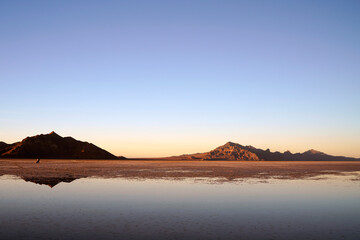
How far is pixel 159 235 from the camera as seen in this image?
1124 cm

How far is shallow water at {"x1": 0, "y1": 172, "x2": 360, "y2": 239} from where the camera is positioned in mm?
11586

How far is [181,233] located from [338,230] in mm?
6513

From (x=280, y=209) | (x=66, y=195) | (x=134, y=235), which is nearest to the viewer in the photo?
(x=134, y=235)

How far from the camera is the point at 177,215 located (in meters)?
15.0

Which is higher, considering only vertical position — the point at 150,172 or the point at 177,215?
the point at 150,172

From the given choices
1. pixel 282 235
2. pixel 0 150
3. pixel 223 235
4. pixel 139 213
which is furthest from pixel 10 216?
pixel 0 150

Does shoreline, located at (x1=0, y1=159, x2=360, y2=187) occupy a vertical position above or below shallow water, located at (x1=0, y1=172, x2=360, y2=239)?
above

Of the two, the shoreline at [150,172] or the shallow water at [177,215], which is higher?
the shoreline at [150,172]

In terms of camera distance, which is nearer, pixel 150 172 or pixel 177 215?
pixel 177 215

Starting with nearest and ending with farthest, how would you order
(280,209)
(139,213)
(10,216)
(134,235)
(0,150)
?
(134,235)
(10,216)
(139,213)
(280,209)
(0,150)

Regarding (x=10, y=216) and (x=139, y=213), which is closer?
(x=10, y=216)

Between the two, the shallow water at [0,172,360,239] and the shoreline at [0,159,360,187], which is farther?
the shoreline at [0,159,360,187]

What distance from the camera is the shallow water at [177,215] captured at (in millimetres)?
11586

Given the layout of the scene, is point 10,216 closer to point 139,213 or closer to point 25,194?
point 139,213
